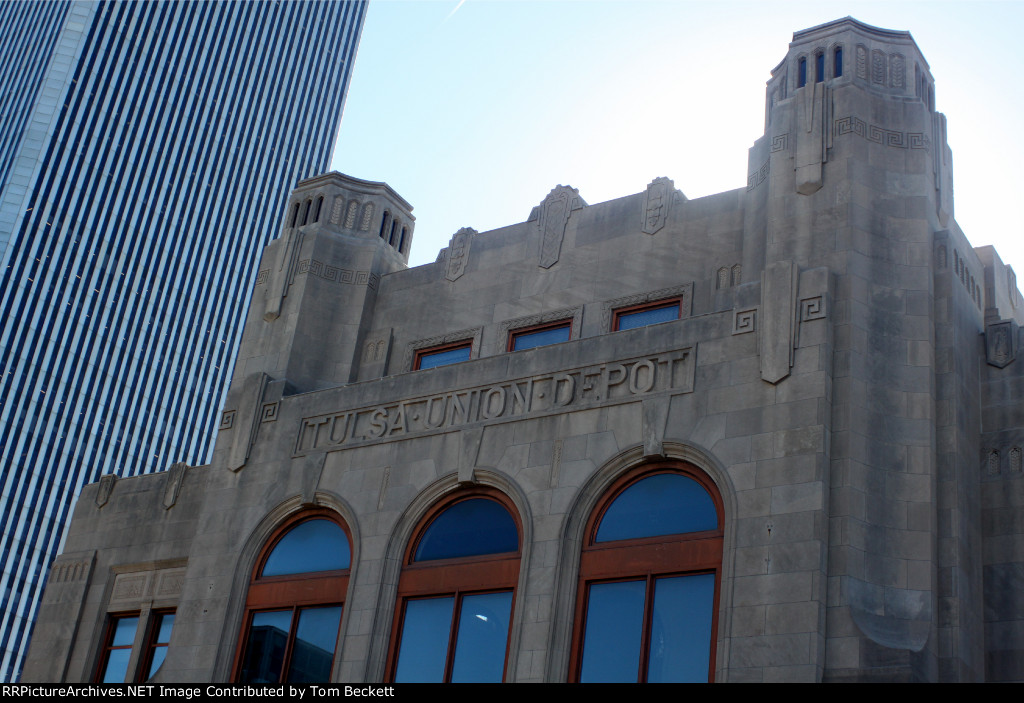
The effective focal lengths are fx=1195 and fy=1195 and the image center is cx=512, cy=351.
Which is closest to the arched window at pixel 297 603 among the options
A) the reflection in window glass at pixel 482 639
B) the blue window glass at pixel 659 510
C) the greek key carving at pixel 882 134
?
the reflection in window glass at pixel 482 639

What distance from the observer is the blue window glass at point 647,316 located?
25203mm

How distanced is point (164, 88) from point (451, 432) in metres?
123

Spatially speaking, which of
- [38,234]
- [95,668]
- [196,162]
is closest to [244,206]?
[196,162]

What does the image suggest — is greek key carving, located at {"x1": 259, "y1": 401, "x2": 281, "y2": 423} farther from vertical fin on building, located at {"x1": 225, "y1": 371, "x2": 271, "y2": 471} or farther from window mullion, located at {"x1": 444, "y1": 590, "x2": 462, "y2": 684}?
window mullion, located at {"x1": 444, "y1": 590, "x2": 462, "y2": 684}

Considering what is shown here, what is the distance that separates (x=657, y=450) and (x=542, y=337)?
6.24m

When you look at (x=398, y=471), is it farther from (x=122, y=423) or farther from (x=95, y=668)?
(x=122, y=423)

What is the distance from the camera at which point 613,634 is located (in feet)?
66.3

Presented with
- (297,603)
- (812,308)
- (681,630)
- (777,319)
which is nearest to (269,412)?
(297,603)

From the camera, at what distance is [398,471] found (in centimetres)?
2416

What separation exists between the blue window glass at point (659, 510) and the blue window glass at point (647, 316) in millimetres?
4767

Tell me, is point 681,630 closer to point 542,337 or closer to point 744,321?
point 744,321

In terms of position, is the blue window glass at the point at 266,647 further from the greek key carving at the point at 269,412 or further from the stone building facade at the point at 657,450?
the greek key carving at the point at 269,412

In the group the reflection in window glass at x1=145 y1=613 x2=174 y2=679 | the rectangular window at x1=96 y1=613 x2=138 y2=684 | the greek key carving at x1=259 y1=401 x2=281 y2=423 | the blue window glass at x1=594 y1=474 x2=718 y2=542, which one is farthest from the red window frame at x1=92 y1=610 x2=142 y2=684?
the blue window glass at x1=594 y1=474 x2=718 y2=542

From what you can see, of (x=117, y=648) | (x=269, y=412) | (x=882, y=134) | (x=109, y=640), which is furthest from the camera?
(x=109, y=640)
